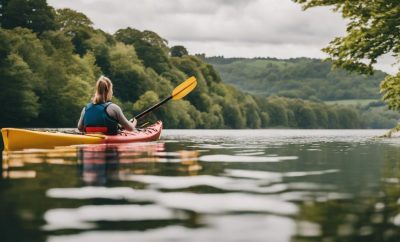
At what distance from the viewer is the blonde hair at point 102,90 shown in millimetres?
14992

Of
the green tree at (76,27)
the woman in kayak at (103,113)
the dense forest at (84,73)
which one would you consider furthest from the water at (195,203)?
the green tree at (76,27)

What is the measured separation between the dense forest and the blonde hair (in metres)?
38.5

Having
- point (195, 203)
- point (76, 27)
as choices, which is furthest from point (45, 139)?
point (76, 27)

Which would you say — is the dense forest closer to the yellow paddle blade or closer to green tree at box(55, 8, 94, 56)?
green tree at box(55, 8, 94, 56)

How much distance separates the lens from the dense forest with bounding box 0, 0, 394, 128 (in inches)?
2090

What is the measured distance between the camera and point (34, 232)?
14.9ft

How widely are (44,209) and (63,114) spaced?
184ft

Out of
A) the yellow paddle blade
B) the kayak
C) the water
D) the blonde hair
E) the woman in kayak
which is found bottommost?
the water

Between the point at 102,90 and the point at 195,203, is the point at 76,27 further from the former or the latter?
the point at 195,203

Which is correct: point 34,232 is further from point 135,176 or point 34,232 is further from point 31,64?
point 31,64

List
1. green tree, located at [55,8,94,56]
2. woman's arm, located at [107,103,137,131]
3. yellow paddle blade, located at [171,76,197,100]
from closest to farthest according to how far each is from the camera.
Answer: woman's arm, located at [107,103,137,131] → yellow paddle blade, located at [171,76,197,100] → green tree, located at [55,8,94,56]

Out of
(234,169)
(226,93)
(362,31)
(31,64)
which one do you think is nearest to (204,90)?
(226,93)

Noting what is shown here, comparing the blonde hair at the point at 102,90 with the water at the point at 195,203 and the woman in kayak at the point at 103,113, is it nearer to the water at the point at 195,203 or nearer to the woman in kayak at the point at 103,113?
the woman in kayak at the point at 103,113

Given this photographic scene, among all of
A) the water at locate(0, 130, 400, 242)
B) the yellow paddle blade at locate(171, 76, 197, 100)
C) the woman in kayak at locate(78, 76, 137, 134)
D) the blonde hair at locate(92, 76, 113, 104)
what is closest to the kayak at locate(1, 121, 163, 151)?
the woman in kayak at locate(78, 76, 137, 134)
